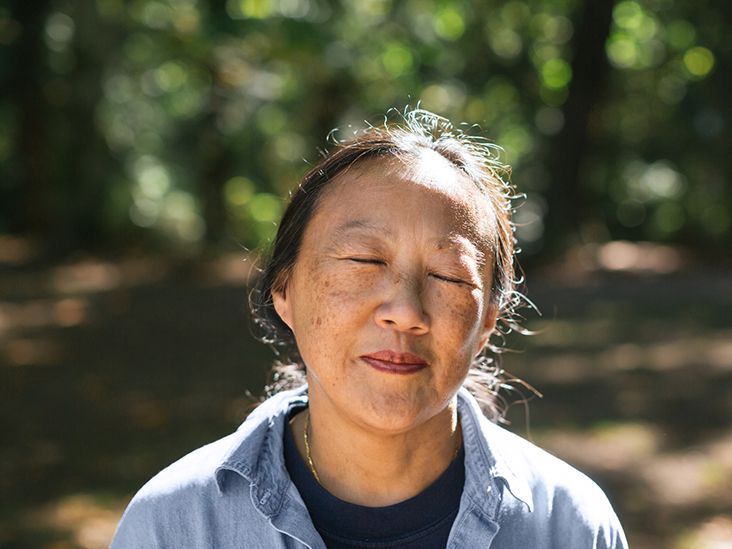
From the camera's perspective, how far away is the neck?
1.71 metres

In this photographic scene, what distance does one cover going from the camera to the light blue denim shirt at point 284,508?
1594mm

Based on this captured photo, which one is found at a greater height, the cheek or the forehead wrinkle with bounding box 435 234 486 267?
the forehead wrinkle with bounding box 435 234 486 267

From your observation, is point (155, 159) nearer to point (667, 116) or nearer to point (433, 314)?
point (667, 116)

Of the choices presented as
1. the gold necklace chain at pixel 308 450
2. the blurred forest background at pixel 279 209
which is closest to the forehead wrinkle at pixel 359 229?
the gold necklace chain at pixel 308 450

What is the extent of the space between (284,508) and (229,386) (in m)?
5.62

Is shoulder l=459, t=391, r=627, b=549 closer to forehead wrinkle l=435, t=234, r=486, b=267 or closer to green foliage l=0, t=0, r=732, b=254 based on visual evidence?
forehead wrinkle l=435, t=234, r=486, b=267

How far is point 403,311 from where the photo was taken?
1604 millimetres

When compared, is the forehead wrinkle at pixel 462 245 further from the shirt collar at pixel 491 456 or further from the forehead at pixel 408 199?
the shirt collar at pixel 491 456

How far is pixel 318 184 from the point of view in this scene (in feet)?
5.91

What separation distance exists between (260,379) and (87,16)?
557 centimetres

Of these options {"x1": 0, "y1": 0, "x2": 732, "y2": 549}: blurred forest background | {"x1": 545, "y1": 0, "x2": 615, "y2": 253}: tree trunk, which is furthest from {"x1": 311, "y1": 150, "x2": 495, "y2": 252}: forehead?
{"x1": 545, "y1": 0, "x2": 615, "y2": 253}: tree trunk

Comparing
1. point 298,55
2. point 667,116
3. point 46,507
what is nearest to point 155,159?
point 298,55

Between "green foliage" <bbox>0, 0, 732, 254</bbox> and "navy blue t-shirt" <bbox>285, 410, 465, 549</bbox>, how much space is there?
9.33 meters

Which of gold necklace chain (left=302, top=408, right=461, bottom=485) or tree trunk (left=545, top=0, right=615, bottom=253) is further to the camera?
tree trunk (left=545, top=0, right=615, bottom=253)
